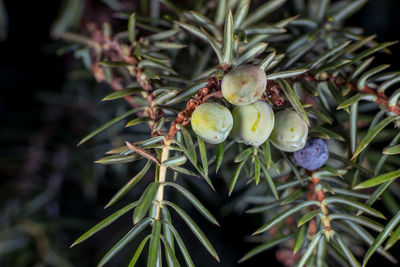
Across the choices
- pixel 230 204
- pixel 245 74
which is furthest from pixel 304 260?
pixel 230 204

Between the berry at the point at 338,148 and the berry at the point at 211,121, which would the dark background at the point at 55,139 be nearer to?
the berry at the point at 338,148

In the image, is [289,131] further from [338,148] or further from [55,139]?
[55,139]

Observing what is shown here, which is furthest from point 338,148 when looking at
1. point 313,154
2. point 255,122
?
point 255,122

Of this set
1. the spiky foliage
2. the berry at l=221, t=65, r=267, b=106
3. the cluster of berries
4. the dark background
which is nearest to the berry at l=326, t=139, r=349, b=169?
the spiky foliage

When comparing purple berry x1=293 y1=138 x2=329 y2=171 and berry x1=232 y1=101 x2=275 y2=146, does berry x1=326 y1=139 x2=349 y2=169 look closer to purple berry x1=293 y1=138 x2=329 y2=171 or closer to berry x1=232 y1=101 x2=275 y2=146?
purple berry x1=293 y1=138 x2=329 y2=171

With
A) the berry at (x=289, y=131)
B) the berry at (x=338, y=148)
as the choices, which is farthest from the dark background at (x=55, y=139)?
the berry at (x=289, y=131)

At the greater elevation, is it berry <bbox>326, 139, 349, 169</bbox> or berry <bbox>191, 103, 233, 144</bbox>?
berry <bbox>191, 103, 233, 144</bbox>

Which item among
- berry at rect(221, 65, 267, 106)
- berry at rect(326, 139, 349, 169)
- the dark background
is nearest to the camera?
berry at rect(221, 65, 267, 106)
